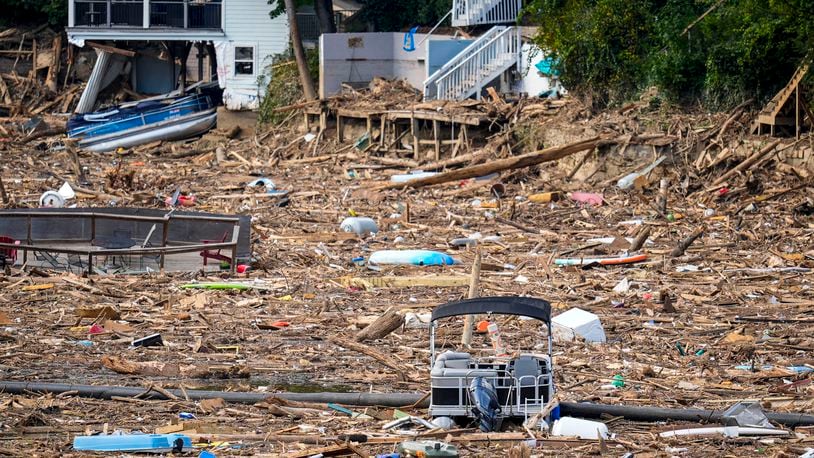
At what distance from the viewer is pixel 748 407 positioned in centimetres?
1106

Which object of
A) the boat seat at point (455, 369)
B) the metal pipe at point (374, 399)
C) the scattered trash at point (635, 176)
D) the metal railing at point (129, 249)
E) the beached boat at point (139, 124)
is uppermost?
the beached boat at point (139, 124)

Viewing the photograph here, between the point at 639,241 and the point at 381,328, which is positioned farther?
the point at 639,241

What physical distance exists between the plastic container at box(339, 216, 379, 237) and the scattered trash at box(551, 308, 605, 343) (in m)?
9.24

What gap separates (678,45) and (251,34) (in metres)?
18.9

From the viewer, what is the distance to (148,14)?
43031mm

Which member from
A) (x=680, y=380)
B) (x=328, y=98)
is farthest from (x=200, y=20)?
(x=680, y=380)

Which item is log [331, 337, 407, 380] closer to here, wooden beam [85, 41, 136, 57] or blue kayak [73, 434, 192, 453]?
blue kayak [73, 434, 192, 453]

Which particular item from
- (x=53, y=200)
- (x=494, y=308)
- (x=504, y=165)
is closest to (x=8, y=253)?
(x=53, y=200)

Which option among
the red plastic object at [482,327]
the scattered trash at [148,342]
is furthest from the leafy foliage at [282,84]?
the scattered trash at [148,342]

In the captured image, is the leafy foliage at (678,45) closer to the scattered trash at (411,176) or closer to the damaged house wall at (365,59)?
the scattered trash at (411,176)

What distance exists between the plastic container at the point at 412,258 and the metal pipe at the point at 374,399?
8733 mm

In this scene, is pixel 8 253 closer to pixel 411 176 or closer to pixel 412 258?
pixel 412 258

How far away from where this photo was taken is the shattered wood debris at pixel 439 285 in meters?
11.4

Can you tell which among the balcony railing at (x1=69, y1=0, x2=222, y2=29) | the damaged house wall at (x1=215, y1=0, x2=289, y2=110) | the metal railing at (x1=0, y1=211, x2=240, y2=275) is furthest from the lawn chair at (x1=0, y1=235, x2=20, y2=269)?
the balcony railing at (x1=69, y1=0, x2=222, y2=29)
